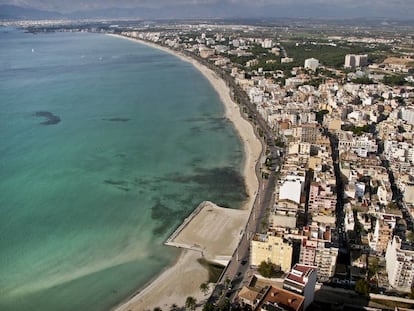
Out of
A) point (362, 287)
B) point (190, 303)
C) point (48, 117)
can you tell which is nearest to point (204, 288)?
point (190, 303)

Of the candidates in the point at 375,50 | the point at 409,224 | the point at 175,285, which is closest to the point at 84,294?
the point at 175,285

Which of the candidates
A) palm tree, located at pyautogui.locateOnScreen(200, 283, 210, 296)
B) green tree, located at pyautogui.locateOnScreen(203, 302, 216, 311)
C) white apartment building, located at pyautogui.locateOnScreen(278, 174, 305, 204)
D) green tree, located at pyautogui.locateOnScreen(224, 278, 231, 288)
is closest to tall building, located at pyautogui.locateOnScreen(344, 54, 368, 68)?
white apartment building, located at pyautogui.locateOnScreen(278, 174, 305, 204)

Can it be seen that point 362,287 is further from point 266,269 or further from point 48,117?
point 48,117

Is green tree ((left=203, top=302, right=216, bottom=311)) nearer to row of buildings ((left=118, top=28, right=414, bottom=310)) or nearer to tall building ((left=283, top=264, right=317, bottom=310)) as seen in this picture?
row of buildings ((left=118, top=28, right=414, bottom=310))

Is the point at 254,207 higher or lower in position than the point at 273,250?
lower

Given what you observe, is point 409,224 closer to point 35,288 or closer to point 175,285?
point 175,285

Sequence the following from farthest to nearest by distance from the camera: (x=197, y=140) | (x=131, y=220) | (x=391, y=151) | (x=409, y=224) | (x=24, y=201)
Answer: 1. (x=197, y=140)
2. (x=391, y=151)
3. (x=24, y=201)
4. (x=131, y=220)
5. (x=409, y=224)
